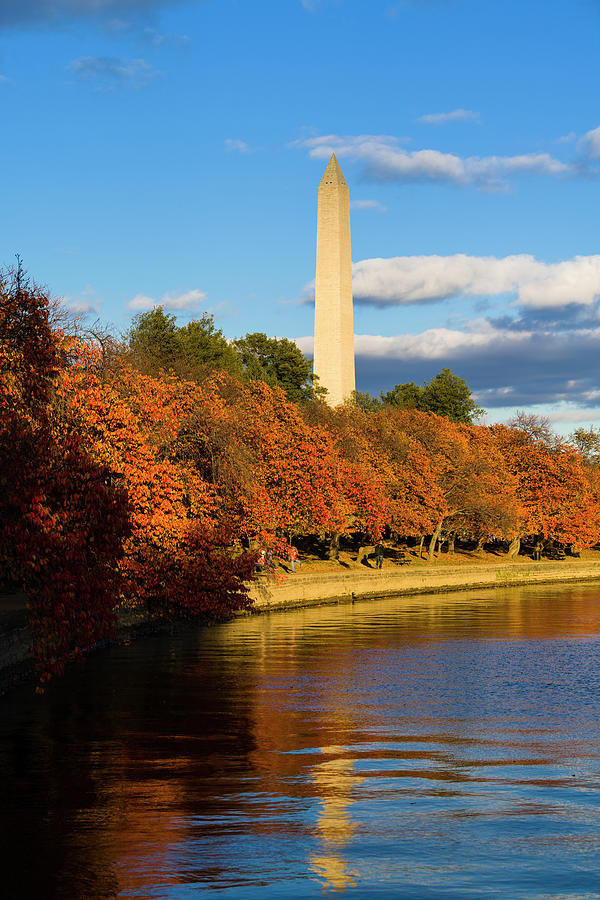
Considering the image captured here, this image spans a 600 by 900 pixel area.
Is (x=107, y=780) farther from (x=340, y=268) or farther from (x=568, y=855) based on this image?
(x=340, y=268)

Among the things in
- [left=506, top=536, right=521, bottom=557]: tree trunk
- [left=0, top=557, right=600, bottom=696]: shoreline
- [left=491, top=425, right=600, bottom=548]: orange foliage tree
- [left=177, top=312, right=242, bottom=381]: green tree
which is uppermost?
[left=177, top=312, right=242, bottom=381]: green tree

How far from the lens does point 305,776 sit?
17094 millimetres

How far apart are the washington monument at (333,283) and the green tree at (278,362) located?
688 cm

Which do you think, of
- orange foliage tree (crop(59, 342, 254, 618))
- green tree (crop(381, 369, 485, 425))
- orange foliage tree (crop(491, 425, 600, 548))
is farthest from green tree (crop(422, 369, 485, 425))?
orange foliage tree (crop(59, 342, 254, 618))

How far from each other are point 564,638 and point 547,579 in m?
34.9

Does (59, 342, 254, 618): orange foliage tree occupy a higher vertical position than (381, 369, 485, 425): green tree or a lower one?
lower

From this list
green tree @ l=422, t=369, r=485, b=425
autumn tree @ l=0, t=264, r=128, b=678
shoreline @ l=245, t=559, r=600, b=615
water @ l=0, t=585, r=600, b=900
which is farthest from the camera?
green tree @ l=422, t=369, r=485, b=425

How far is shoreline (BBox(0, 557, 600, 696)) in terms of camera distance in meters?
26.8

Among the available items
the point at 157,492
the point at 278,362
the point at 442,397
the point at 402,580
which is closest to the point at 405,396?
the point at 442,397

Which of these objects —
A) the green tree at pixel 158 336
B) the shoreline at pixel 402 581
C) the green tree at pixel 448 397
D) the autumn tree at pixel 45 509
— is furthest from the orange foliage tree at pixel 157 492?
the green tree at pixel 448 397

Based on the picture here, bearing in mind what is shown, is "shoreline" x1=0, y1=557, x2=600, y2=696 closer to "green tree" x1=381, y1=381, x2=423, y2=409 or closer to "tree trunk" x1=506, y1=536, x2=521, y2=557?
"tree trunk" x1=506, y1=536, x2=521, y2=557

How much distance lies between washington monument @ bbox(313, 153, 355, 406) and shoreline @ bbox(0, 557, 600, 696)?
1641 centimetres

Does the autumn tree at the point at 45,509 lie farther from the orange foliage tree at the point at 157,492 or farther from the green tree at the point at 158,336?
the green tree at the point at 158,336

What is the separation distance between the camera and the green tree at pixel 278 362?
3339 inches
